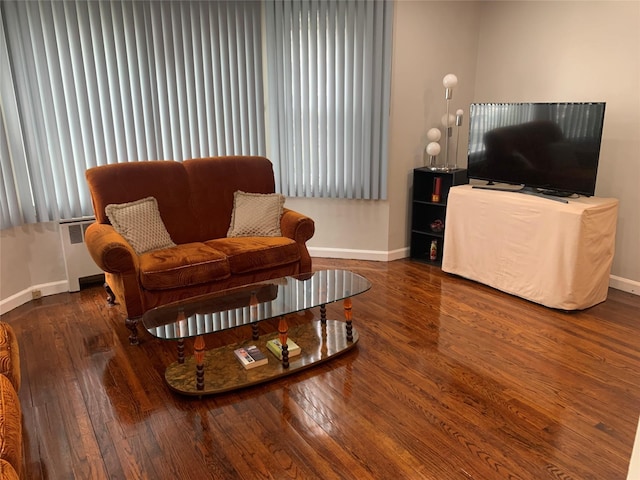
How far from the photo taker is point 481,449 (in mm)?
2119

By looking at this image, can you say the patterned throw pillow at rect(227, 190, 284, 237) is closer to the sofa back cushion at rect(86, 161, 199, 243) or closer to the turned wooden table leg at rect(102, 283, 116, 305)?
the sofa back cushion at rect(86, 161, 199, 243)

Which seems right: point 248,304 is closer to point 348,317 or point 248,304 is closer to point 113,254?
point 348,317

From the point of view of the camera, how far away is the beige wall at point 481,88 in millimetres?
3705

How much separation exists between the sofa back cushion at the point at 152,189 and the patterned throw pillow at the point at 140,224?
8 centimetres

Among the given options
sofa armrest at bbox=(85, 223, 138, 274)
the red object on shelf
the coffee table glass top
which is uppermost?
the red object on shelf

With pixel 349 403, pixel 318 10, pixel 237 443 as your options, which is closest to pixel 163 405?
pixel 237 443

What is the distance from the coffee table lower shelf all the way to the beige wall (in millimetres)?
1756

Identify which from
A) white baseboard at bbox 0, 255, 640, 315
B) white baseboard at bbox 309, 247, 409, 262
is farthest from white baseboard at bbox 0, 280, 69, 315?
white baseboard at bbox 309, 247, 409, 262

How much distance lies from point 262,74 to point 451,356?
309cm

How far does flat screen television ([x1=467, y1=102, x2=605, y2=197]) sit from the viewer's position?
3.41 metres

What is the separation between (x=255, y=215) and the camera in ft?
12.4

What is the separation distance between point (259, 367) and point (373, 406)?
0.67 metres

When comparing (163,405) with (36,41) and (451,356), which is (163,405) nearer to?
(451,356)

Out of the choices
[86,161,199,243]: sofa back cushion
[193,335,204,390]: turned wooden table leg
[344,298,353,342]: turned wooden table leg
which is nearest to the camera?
[193,335,204,390]: turned wooden table leg
